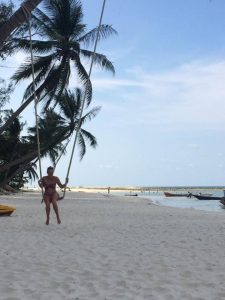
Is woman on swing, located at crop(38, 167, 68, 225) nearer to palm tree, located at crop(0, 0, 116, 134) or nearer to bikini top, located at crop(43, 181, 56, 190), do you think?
bikini top, located at crop(43, 181, 56, 190)

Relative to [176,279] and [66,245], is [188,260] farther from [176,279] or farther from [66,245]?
[66,245]

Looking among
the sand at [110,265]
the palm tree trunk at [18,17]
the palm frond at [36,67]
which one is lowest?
the sand at [110,265]

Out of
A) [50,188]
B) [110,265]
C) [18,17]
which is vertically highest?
[18,17]

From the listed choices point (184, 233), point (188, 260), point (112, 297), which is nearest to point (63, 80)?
point (184, 233)

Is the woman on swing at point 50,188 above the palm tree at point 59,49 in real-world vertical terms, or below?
below

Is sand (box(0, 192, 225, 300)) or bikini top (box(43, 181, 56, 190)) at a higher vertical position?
bikini top (box(43, 181, 56, 190))

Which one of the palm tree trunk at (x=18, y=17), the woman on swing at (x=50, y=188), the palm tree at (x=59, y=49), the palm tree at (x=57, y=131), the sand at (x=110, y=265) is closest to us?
the sand at (x=110, y=265)

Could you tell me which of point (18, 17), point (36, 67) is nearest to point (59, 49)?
point (36, 67)

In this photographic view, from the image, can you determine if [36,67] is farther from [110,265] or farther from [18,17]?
[110,265]

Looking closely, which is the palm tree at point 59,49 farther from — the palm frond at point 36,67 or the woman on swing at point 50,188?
the woman on swing at point 50,188

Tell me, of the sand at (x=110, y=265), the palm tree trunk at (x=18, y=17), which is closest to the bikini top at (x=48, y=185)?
the sand at (x=110, y=265)

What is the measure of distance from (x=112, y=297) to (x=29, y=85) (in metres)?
24.8

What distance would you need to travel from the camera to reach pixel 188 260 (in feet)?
24.2

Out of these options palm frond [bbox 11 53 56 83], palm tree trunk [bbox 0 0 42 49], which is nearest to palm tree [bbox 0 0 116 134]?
palm frond [bbox 11 53 56 83]
